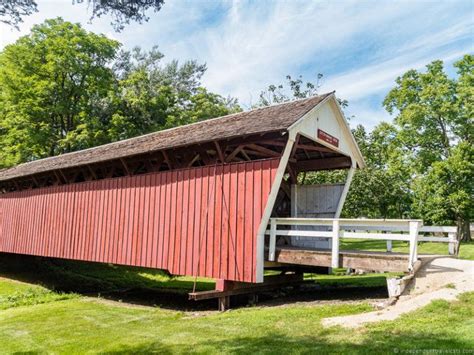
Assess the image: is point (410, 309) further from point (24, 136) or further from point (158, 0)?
point (24, 136)

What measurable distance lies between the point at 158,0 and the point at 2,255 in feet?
63.4

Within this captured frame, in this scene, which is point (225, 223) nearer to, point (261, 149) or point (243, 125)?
point (261, 149)

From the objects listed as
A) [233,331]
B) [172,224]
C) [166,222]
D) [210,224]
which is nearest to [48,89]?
[166,222]

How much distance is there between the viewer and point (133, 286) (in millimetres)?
15750

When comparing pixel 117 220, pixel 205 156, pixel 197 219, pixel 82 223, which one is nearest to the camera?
pixel 197 219

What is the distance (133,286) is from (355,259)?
10.4m

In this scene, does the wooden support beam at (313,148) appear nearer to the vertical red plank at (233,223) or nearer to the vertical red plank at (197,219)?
the vertical red plank at (233,223)

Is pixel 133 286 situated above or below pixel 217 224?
below

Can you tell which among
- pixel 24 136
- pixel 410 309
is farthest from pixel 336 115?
pixel 24 136

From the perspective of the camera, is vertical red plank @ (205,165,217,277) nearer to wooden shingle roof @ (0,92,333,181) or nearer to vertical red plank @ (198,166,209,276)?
vertical red plank @ (198,166,209,276)

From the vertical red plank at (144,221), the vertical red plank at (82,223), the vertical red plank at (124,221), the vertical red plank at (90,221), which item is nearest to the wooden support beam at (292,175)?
the vertical red plank at (144,221)

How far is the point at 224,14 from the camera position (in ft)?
29.1

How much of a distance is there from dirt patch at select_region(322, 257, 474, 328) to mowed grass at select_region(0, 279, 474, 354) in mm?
248

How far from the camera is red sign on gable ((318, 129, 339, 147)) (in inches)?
390
